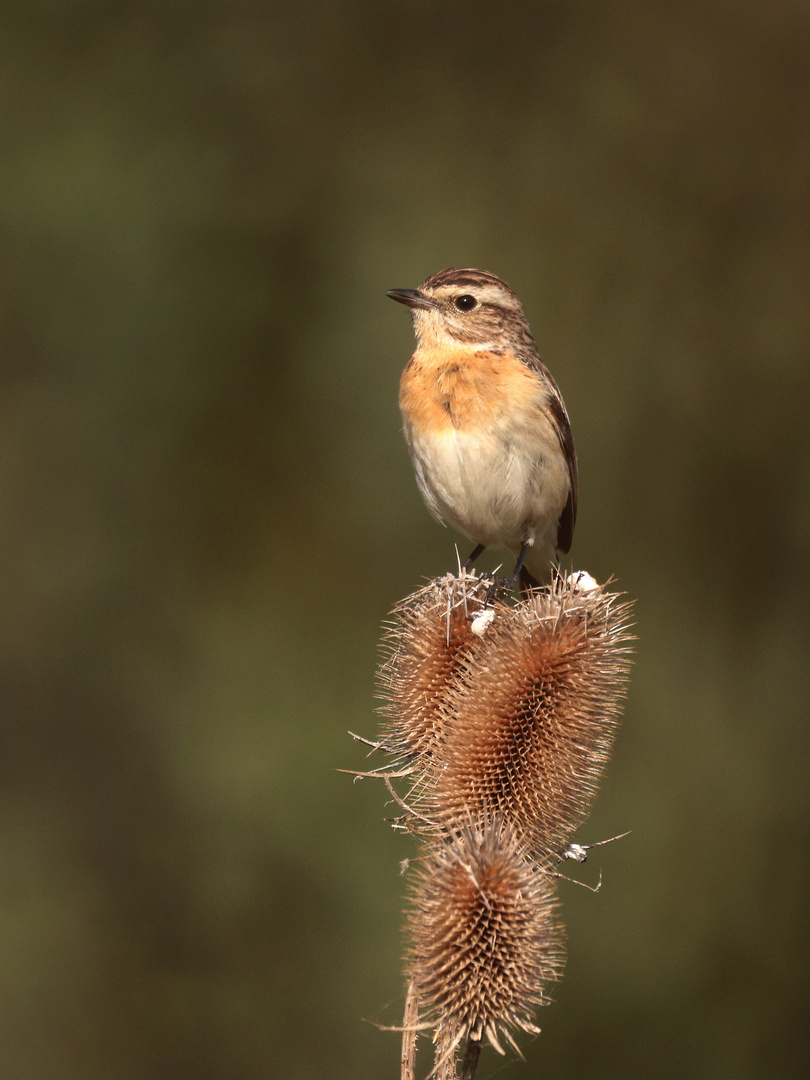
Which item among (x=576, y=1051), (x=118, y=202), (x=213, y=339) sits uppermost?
(x=118, y=202)

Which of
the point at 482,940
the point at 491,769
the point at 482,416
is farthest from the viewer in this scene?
the point at 482,416

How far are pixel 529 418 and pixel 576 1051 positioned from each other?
5.78 m

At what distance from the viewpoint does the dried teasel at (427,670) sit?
3.90m

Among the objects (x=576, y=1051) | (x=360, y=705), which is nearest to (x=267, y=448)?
(x=360, y=705)

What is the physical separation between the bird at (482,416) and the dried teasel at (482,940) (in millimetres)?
1833

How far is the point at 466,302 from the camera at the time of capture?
5.05 meters

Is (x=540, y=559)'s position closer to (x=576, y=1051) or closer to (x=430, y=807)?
(x=430, y=807)

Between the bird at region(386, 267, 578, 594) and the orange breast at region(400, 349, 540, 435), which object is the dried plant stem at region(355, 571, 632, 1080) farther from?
the orange breast at region(400, 349, 540, 435)

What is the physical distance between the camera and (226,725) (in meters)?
9.16

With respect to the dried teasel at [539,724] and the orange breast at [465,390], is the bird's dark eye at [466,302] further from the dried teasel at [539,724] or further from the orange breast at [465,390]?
the dried teasel at [539,724]

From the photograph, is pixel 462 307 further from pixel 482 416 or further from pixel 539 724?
Result: pixel 539 724

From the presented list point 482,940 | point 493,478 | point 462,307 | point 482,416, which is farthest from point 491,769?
point 462,307

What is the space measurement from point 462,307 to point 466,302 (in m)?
0.03

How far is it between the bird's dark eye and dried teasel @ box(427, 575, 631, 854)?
1.80m
